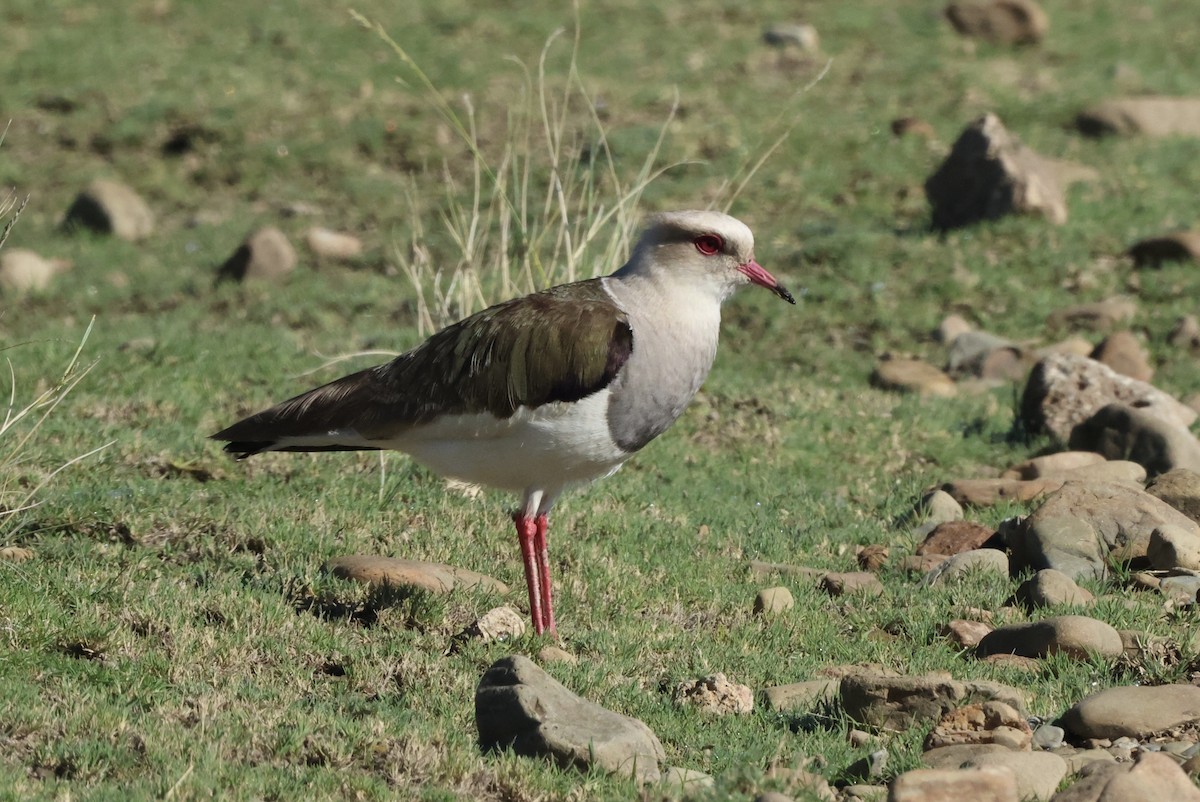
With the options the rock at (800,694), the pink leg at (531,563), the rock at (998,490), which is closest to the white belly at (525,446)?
the pink leg at (531,563)

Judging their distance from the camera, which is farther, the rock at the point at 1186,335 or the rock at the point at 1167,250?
the rock at the point at 1167,250

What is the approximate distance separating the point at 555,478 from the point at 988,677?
1.94 meters

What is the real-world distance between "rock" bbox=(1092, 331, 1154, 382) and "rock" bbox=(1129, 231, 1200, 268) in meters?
2.05

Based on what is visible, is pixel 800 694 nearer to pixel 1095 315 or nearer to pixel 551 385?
pixel 551 385

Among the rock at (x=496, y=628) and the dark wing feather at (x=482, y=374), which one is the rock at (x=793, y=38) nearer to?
→ the dark wing feather at (x=482, y=374)

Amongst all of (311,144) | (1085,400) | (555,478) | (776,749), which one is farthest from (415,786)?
(311,144)

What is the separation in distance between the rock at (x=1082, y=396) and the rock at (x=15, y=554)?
6.22 meters

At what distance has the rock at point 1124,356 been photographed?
11.2 meters

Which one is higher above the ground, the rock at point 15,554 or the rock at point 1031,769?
the rock at point 1031,769

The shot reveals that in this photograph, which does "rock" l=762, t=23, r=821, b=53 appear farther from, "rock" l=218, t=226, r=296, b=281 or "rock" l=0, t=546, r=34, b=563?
"rock" l=0, t=546, r=34, b=563

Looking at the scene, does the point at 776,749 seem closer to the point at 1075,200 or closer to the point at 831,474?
the point at 831,474

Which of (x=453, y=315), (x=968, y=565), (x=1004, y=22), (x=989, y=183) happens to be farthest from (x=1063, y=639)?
(x=1004, y=22)

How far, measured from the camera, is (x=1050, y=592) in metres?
7.09

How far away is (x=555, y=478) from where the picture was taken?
21.7 feet
